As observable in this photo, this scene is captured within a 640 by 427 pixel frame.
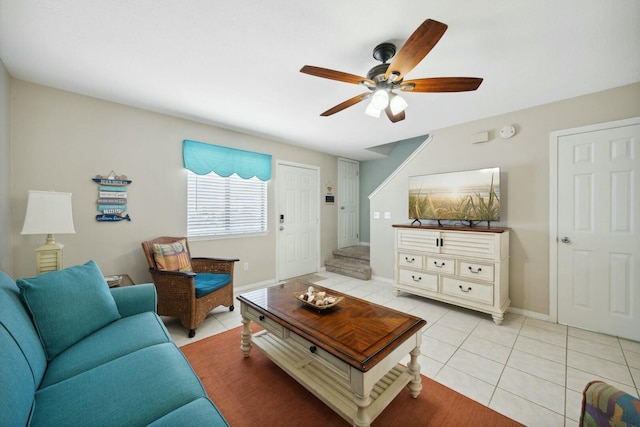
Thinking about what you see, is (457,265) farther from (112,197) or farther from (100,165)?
(100,165)

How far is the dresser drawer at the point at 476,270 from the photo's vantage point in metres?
2.76

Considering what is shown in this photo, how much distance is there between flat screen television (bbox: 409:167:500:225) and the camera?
9.71ft

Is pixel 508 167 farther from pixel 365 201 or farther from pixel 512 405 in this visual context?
pixel 365 201

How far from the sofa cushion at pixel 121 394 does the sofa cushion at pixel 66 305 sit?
14.7 inches

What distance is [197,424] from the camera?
0.88 metres

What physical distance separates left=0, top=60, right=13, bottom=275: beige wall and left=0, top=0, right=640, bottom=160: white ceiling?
0.65 ft

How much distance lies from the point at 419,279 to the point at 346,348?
2.34 meters

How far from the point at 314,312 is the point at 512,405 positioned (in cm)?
140

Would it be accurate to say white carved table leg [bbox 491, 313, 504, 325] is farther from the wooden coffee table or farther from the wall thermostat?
the wall thermostat

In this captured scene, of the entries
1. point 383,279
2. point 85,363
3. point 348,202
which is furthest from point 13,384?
point 348,202

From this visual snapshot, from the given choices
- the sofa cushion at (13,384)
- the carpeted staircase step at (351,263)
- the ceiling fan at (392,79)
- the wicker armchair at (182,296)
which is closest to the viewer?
the sofa cushion at (13,384)

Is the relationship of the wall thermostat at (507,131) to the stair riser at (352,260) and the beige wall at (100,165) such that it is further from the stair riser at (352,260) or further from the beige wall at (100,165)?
the beige wall at (100,165)

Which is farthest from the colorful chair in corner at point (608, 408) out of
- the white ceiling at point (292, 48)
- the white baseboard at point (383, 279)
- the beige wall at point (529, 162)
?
the white baseboard at point (383, 279)

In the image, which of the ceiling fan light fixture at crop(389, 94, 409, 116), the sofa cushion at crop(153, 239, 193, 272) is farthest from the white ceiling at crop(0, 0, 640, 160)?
the sofa cushion at crop(153, 239, 193, 272)
